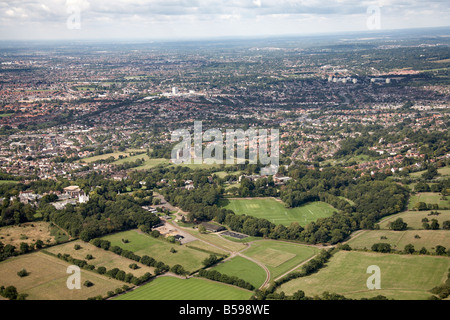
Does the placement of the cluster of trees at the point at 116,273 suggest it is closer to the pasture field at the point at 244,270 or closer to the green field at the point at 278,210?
the pasture field at the point at 244,270

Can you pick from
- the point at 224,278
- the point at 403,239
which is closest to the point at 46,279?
the point at 224,278

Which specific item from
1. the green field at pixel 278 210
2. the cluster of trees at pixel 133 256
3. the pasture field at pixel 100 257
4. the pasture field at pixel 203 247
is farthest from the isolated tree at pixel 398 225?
the pasture field at pixel 100 257

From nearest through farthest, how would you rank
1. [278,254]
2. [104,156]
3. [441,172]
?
[278,254], [441,172], [104,156]

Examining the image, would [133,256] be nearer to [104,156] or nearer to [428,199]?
[428,199]

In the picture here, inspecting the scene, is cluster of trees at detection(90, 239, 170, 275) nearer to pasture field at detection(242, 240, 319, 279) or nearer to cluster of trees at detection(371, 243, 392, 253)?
pasture field at detection(242, 240, 319, 279)
